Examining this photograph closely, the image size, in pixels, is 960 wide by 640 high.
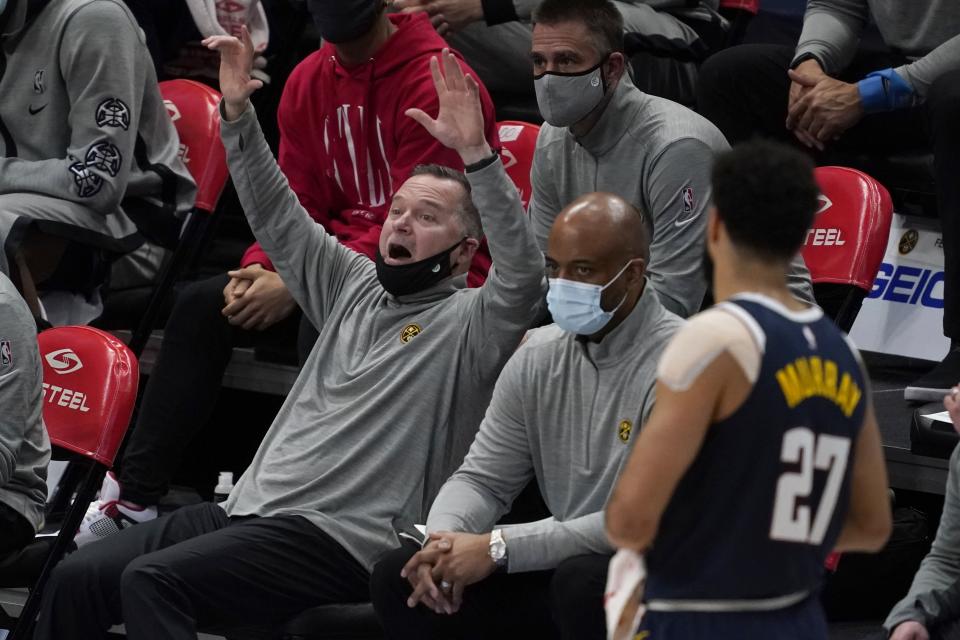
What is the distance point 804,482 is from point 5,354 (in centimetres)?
221

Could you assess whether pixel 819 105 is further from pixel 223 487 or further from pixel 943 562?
pixel 223 487

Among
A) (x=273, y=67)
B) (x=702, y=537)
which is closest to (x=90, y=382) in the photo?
(x=273, y=67)

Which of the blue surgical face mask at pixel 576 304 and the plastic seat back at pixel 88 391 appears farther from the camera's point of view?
the plastic seat back at pixel 88 391

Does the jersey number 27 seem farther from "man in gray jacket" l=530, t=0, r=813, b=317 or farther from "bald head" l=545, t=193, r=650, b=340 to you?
"man in gray jacket" l=530, t=0, r=813, b=317

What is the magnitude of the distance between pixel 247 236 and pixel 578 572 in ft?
8.86

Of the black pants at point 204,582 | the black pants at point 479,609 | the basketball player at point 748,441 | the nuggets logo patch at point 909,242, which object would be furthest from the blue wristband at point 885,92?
the basketball player at point 748,441

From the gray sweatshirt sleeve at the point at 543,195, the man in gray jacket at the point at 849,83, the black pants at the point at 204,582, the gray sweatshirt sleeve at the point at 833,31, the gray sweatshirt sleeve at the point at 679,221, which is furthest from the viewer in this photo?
the gray sweatshirt sleeve at the point at 833,31

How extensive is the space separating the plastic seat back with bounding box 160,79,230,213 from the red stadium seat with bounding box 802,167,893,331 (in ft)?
5.97

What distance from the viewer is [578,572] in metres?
2.97

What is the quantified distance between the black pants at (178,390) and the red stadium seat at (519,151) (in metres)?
0.77

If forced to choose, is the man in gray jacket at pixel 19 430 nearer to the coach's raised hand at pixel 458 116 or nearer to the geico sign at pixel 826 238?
the coach's raised hand at pixel 458 116

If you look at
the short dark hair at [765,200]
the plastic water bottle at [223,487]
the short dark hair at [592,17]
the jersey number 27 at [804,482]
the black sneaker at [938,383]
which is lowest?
the plastic water bottle at [223,487]

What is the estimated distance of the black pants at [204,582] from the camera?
335cm

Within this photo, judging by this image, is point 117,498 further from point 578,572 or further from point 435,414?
point 578,572
